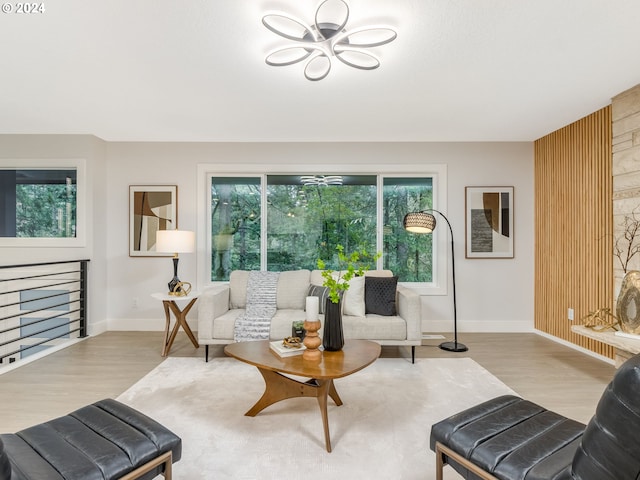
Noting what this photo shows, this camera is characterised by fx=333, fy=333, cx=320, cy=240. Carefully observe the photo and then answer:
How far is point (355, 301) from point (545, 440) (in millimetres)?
2185

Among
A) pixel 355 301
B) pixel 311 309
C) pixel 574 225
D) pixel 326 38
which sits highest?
pixel 326 38

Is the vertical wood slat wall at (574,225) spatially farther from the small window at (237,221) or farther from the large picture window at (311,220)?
the small window at (237,221)

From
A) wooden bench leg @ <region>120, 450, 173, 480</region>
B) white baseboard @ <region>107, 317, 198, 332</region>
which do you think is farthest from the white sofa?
wooden bench leg @ <region>120, 450, 173, 480</region>

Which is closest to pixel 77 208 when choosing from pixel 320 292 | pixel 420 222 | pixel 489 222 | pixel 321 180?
pixel 321 180

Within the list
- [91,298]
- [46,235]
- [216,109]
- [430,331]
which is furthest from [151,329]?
[430,331]

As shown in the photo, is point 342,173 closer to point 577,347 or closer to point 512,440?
point 577,347

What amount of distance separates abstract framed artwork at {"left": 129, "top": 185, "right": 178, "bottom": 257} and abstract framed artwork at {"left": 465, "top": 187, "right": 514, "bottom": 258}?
395 cm

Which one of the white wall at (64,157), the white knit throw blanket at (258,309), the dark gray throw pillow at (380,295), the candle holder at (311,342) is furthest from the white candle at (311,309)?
the white wall at (64,157)

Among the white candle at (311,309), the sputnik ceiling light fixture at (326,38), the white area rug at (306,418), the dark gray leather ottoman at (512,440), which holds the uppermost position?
the sputnik ceiling light fixture at (326,38)

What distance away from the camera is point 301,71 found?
2.63 meters

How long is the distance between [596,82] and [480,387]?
2.71 m

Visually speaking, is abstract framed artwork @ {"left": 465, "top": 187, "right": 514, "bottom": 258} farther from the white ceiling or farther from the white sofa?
the white sofa

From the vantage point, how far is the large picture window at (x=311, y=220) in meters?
4.54

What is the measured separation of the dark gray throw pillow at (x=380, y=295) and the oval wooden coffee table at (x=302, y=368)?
1.06 metres
